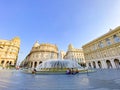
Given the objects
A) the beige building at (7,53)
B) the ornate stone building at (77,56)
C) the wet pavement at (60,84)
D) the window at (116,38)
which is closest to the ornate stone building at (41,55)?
the beige building at (7,53)

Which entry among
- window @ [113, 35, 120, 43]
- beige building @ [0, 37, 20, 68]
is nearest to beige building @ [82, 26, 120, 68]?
window @ [113, 35, 120, 43]

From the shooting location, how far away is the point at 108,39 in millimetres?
36219

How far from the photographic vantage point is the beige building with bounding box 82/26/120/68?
32.8m

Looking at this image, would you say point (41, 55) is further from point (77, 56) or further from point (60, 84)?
point (60, 84)

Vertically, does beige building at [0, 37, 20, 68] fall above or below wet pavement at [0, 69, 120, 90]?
above

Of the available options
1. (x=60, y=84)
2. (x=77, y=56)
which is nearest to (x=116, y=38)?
(x=60, y=84)

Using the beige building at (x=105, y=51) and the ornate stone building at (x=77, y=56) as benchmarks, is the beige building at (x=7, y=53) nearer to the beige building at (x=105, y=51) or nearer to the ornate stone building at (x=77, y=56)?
the ornate stone building at (x=77, y=56)

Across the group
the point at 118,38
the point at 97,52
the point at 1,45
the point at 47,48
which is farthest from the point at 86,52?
the point at 1,45

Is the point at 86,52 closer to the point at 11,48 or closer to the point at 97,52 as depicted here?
the point at 97,52

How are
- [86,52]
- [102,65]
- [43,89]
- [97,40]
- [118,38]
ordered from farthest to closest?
[86,52] < [97,40] < [102,65] < [118,38] < [43,89]

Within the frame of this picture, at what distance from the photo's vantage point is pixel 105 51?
123ft

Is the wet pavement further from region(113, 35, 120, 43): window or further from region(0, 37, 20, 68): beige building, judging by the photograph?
region(0, 37, 20, 68): beige building

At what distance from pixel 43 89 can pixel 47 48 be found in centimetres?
5376

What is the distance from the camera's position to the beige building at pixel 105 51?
108 ft
